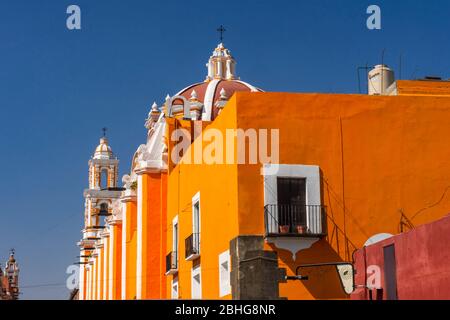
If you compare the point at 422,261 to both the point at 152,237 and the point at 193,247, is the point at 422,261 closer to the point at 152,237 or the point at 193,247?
the point at 193,247

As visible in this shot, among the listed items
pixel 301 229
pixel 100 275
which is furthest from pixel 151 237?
pixel 100 275

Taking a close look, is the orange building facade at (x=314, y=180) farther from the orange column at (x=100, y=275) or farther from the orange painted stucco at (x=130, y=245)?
the orange column at (x=100, y=275)

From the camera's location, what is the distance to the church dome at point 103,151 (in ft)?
184

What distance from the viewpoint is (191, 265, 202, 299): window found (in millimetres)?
20672

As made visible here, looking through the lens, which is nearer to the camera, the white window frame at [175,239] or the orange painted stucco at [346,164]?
the orange painted stucco at [346,164]

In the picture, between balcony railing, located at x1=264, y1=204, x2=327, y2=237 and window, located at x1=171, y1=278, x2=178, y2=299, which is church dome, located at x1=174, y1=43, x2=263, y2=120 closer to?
window, located at x1=171, y1=278, x2=178, y2=299

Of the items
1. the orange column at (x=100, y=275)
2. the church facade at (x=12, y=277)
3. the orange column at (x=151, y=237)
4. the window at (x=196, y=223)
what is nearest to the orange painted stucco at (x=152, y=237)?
the orange column at (x=151, y=237)

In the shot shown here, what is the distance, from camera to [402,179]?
17.9 meters

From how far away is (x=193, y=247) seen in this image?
20.8 meters

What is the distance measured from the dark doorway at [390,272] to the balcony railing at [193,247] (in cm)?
645
